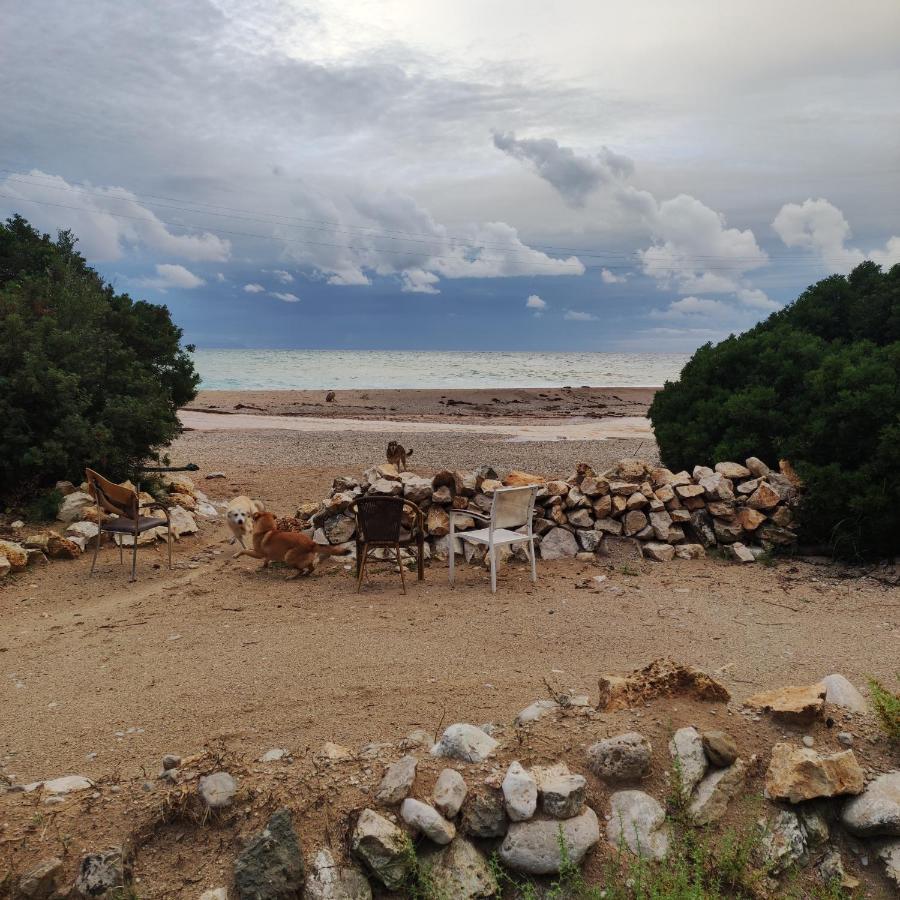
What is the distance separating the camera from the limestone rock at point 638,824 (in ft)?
11.2

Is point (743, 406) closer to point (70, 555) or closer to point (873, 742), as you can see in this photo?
point (873, 742)

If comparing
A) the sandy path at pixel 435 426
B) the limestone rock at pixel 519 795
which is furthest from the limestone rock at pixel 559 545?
the sandy path at pixel 435 426

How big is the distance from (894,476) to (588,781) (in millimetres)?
5639

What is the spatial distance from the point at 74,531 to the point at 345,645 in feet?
14.7

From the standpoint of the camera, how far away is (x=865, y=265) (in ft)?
41.2

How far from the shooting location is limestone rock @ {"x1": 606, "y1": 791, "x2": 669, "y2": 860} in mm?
3406

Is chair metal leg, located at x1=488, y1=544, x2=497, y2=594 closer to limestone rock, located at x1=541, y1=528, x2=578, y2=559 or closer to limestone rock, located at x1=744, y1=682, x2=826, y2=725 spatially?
limestone rock, located at x1=541, y1=528, x2=578, y2=559

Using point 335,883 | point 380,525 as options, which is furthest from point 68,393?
point 335,883

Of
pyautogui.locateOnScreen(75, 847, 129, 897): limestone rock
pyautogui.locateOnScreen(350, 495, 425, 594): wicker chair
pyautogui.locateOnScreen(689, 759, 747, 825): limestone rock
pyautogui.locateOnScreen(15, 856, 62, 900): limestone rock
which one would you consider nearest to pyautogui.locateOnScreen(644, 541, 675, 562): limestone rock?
pyautogui.locateOnScreen(350, 495, 425, 594): wicker chair

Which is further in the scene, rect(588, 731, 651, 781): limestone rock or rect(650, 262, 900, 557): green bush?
rect(650, 262, 900, 557): green bush

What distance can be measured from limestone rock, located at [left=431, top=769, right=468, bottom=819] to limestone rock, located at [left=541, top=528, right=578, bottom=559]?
4.93m

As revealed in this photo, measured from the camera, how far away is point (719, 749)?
3.64 metres

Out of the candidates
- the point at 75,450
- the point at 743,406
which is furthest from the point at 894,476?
the point at 75,450

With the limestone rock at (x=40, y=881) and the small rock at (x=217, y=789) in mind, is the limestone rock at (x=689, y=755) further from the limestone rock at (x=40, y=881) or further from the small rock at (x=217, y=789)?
the limestone rock at (x=40, y=881)
